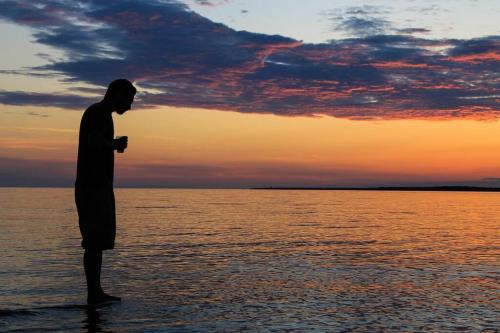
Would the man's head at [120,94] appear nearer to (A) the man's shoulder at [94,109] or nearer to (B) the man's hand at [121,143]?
(A) the man's shoulder at [94,109]

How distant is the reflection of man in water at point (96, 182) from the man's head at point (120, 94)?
0.08 metres

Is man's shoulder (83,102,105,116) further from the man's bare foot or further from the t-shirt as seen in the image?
the man's bare foot

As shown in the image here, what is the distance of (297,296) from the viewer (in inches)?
340

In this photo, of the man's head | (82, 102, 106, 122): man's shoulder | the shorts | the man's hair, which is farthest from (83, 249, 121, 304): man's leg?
the man's hair

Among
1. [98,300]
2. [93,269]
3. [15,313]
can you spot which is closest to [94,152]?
[93,269]

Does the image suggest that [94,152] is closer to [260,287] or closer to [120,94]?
[120,94]

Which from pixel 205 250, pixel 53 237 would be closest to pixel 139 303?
pixel 205 250

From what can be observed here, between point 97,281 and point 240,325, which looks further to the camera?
point 97,281

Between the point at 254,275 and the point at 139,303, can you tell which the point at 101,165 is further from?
the point at 254,275

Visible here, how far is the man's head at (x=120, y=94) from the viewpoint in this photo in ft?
25.2

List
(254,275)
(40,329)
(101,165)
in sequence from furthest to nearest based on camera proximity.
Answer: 1. (254,275)
2. (101,165)
3. (40,329)

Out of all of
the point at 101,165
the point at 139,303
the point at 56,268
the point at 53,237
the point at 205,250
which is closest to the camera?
the point at 101,165

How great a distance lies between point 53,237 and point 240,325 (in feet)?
50.6

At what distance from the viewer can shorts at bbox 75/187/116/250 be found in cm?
741
